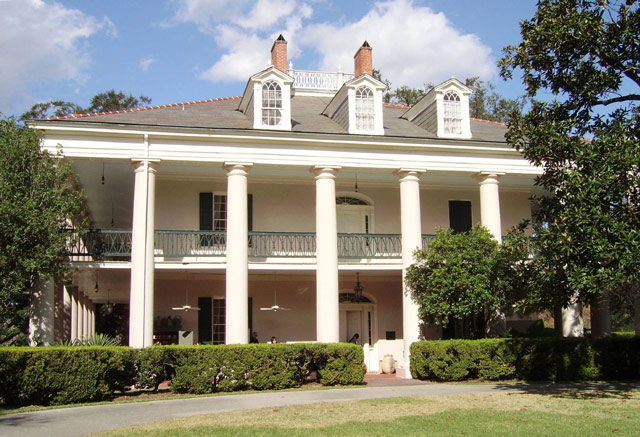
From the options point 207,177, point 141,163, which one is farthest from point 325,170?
point 141,163

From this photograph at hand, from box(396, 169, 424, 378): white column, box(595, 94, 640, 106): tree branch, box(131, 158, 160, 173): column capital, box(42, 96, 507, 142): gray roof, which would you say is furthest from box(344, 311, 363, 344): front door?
box(595, 94, 640, 106): tree branch

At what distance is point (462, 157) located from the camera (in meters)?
20.7

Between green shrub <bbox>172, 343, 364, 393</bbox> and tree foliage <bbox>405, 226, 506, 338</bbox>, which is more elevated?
tree foliage <bbox>405, 226, 506, 338</bbox>

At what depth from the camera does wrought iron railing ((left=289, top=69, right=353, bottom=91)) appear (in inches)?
1049

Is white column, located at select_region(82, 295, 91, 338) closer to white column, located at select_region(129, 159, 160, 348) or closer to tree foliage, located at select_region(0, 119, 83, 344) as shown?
tree foliage, located at select_region(0, 119, 83, 344)

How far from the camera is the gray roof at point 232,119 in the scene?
19.0 m

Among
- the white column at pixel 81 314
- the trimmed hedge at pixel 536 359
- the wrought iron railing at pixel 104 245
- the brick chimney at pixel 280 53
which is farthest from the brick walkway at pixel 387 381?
the brick chimney at pixel 280 53

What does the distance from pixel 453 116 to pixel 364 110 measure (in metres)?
2.93

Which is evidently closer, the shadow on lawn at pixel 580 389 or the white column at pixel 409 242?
Answer: the shadow on lawn at pixel 580 389

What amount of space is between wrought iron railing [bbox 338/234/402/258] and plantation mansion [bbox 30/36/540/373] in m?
0.05

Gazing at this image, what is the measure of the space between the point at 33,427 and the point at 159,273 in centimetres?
1078

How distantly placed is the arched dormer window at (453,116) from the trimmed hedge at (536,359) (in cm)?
692

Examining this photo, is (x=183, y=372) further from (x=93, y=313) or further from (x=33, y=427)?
(x=93, y=313)

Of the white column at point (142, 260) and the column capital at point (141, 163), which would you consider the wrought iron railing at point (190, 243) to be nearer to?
the white column at point (142, 260)
